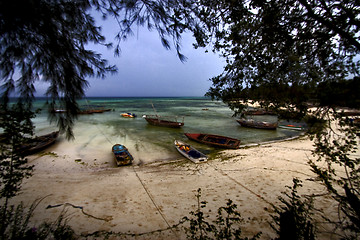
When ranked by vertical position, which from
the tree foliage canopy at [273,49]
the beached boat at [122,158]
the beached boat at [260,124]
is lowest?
the beached boat at [122,158]

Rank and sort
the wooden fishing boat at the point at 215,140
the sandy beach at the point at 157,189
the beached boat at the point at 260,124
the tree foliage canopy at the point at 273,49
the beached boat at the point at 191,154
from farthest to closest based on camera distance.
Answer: the beached boat at the point at 260,124 → the wooden fishing boat at the point at 215,140 → the beached boat at the point at 191,154 → the sandy beach at the point at 157,189 → the tree foliage canopy at the point at 273,49

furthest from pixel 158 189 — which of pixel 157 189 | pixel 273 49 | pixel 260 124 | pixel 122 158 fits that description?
pixel 260 124

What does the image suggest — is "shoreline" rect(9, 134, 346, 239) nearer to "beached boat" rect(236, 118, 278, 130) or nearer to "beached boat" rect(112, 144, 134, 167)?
"beached boat" rect(112, 144, 134, 167)

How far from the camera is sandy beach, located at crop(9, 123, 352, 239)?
186 inches

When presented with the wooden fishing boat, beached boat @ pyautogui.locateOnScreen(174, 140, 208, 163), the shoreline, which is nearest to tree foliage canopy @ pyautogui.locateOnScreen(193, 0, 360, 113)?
the shoreline

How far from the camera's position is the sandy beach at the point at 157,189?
4719mm

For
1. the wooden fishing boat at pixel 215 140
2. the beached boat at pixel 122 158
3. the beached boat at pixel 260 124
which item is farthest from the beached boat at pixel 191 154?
the beached boat at pixel 260 124

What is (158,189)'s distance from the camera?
23.3 feet

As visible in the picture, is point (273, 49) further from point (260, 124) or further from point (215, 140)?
point (260, 124)

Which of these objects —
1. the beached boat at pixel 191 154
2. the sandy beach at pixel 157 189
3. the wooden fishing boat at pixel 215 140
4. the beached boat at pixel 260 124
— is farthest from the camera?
the beached boat at pixel 260 124

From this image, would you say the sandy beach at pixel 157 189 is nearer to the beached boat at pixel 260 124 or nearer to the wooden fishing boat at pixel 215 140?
the wooden fishing boat at pixel 215 140

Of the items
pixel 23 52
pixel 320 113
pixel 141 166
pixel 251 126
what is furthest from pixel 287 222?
pixel 251 126

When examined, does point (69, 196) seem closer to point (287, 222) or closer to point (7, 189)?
point (7, 189)

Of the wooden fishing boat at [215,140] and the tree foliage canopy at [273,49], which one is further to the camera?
the wooden fishing boat at [215,140]
